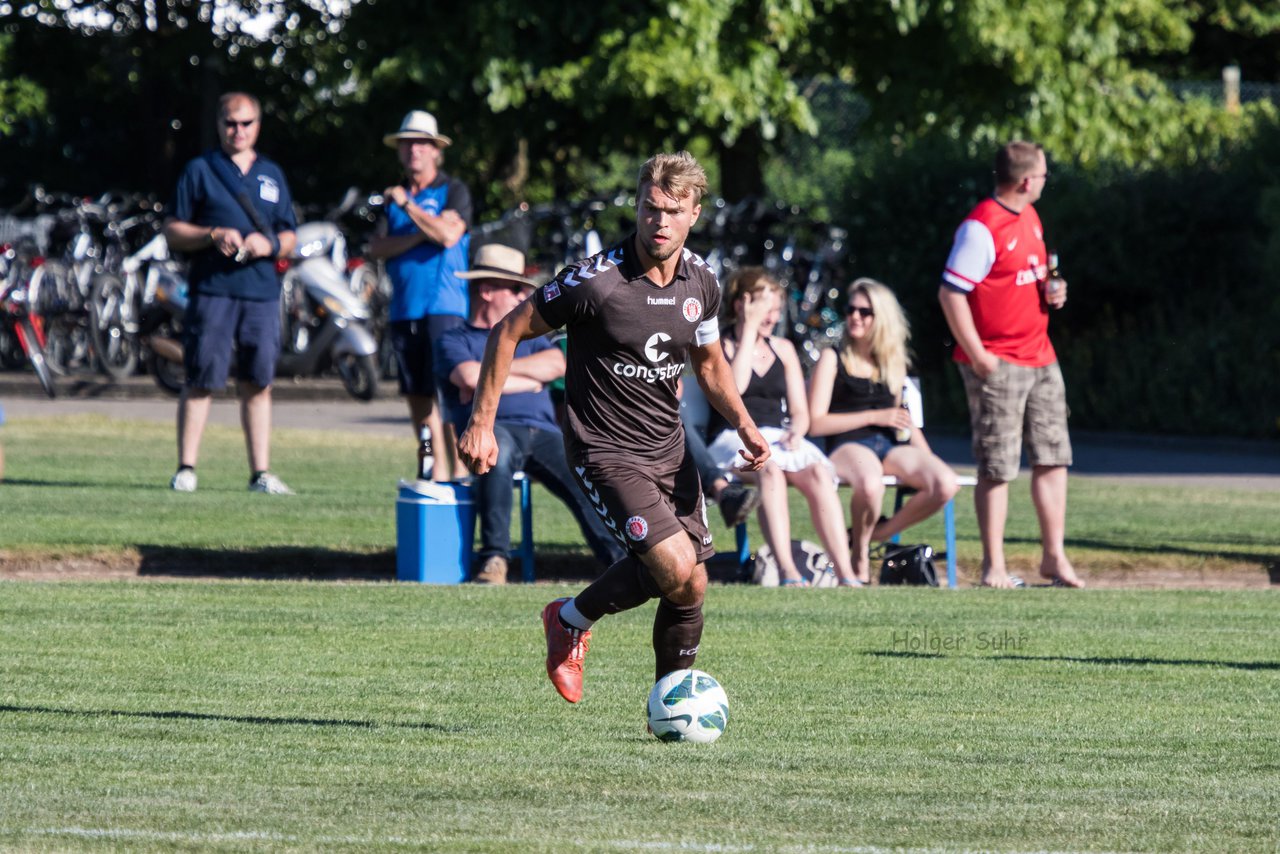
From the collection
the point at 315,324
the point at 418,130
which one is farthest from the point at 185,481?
the point at 315,324

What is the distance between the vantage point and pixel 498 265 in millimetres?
10867

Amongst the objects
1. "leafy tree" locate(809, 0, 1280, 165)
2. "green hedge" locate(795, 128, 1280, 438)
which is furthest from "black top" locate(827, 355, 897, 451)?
"leafy tree" locate(809, 0, 1280, 165)

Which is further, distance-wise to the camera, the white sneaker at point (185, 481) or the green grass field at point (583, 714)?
the white sneaker at point (185, 481)

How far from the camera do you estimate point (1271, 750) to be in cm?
618

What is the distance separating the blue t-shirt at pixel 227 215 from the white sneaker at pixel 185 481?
A: 1.20 metres

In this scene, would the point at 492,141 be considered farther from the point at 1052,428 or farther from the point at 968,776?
the point at 968,776

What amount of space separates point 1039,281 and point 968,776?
5318mm

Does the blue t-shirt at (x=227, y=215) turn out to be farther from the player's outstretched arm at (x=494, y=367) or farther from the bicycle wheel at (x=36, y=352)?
the bicycle wheel at (x=36, y=352)

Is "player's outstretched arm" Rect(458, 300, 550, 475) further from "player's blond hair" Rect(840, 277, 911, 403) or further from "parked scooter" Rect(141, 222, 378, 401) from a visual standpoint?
"parked scooter" Rect(141, 222, 378, 401)

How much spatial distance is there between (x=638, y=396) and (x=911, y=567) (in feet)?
15.3

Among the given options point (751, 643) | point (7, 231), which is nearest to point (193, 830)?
point (751, 643)

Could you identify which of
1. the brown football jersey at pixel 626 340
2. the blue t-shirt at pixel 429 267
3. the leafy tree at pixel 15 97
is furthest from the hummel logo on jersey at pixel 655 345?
the leafy tree at pixel 15 97

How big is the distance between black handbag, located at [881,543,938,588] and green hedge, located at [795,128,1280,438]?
31.5ft

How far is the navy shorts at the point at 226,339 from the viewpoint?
12523 mm
